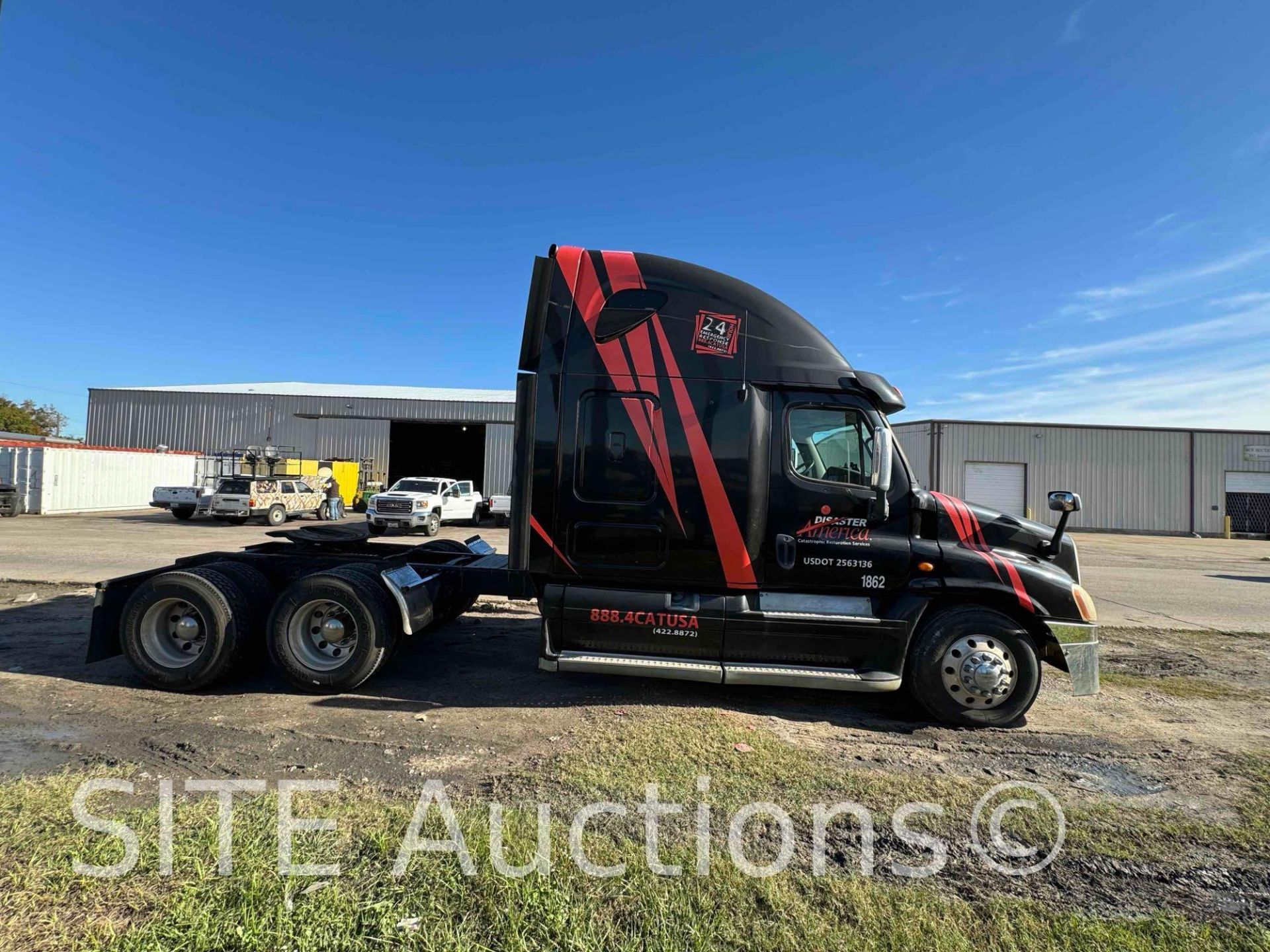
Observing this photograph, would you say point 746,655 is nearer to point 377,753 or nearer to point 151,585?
point 377,753

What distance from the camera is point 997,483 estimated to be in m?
30.3

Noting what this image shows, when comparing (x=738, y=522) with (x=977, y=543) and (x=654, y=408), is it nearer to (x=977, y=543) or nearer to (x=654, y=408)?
(x=654, y=408)

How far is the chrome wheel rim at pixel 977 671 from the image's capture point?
15.1ft

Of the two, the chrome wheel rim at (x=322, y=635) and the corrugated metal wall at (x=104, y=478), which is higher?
the corrugated metal wall at (x=104, y=478)

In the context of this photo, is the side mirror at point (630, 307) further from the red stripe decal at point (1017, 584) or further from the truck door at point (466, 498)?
the truck door at point (466, 498)

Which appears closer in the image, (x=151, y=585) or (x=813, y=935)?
(x=813, y=935)

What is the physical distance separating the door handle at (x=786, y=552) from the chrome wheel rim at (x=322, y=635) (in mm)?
3248

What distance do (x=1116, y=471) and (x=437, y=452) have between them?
1549 inches

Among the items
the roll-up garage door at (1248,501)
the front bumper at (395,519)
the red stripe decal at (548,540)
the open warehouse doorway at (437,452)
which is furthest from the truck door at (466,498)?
the roll-up garage door at (1248,501)

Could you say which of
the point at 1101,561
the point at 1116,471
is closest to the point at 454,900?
the point at 1101,561

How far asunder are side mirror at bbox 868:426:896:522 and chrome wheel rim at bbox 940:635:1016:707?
3.54ft

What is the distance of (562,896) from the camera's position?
2.53 meters

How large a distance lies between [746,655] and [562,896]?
7.86ft

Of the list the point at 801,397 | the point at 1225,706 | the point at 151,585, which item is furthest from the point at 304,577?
the point at 1225,706
